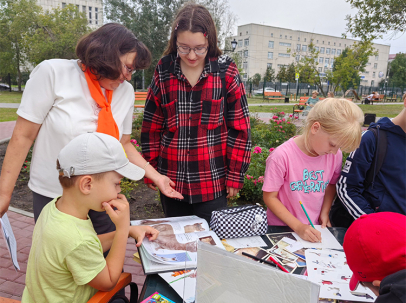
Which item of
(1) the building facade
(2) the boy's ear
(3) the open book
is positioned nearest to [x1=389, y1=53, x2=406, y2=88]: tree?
(1) the building facade

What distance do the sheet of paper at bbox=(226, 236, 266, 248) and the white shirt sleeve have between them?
1.14 metres

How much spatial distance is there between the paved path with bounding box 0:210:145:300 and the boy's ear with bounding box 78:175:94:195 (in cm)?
161

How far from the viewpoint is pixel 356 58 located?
15.2 metres

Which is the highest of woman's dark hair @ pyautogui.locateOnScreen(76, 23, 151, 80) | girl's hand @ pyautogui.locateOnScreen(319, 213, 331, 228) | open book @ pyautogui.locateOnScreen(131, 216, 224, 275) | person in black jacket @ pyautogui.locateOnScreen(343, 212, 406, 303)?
woman's dark hair @ pyautogui.locateOnScreen(76, 23, 151, 80)

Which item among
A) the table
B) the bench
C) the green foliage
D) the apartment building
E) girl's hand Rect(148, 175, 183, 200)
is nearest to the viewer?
the table

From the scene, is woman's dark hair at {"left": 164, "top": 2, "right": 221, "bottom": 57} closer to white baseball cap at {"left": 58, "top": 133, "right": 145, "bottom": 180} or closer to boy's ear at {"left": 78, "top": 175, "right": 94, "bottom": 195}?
white baseball cap at {"left": 58, "top": 133, "right": 145, "bottom": 180}

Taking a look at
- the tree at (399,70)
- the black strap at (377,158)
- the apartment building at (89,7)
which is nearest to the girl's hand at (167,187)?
the black strap at (377,158)

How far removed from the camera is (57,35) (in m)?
22.5

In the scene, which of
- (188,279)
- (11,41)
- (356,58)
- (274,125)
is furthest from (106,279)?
(11,41)

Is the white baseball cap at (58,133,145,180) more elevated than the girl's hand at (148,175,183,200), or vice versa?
the white baseball cap at (58,133,145,180)

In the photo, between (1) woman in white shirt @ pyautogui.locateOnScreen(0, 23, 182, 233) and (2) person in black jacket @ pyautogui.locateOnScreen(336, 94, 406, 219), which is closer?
(1) woman in white shirt @ pyautogui.locateOnScreen(0, 23, 182, 233)

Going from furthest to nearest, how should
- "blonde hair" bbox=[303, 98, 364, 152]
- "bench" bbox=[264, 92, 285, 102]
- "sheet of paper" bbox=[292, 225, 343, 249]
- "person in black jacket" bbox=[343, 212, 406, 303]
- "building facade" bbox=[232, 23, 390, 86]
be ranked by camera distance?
"building facade" bbox=[232, 23, 390, 86]
"bench" bbox=[264, 92, 285, 102]
"blonde hair" bbox=[303, 98, 364, 152]
"sheet of paper" bbox=[292, 225, 343, 249]
"person in black jacket" bbox=[343, 212, 406, 303]

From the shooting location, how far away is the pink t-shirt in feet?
5.92

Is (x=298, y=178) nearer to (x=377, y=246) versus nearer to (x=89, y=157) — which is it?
(x=377, y=246)
